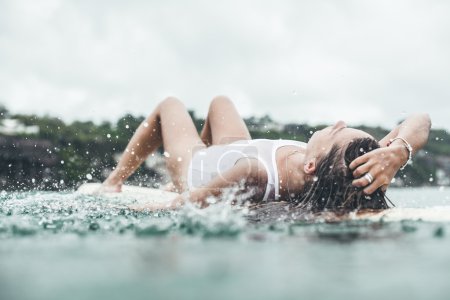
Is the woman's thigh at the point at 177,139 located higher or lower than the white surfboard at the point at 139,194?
higher

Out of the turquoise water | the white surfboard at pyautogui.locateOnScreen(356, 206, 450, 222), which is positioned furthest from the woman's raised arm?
Answer: the turquoise water

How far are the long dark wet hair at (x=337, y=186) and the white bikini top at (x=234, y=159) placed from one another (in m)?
0.27

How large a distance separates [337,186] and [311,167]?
18 cm

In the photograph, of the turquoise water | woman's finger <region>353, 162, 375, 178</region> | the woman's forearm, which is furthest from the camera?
the woman's forearm

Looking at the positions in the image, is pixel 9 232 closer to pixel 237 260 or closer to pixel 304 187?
pixel 237 260

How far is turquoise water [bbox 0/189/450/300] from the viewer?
1020mm

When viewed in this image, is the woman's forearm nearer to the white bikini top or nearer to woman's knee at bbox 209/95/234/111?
Result: the white bikini top

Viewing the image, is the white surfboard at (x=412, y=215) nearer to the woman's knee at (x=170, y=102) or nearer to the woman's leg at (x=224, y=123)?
the woman's leg at (x=224, y=123)

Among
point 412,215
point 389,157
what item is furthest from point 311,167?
point 412,215

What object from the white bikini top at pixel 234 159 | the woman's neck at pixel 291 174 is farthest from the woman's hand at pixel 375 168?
the white bikini top at pixel 234 159

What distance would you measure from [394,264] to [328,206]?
1.63 meters

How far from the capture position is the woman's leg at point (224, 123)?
13.7 ft

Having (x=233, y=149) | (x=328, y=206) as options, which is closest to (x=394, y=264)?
(x=328, y=206)

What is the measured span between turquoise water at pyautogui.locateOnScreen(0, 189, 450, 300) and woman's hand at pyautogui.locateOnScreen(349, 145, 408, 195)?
0.82m
